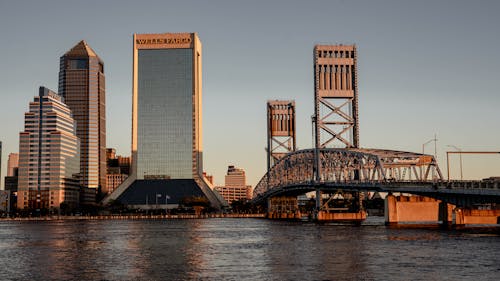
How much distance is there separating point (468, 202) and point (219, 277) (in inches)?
2469

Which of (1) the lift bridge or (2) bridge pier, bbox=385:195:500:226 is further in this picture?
(2) bridge pier, bbox=385:195:500:226

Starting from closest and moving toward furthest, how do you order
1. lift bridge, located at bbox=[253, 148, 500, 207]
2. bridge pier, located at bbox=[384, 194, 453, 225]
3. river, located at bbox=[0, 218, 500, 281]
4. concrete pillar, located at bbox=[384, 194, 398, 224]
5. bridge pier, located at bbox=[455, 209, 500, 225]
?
1. river, located at bbox=[0, 218, 500, 281]
2. lift bridge, located at bbox=[253, 148, 500, 207]
3. bridge pier, located at bbox=[455, 209, 500, 225]
4. bridge pier, located at bbox=[384, 194, 453, 225]
5. concrete pillar, located at bbox=[384, 194, 398, 224]

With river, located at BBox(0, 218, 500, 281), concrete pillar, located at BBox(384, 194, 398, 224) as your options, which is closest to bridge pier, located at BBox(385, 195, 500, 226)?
concrete pillar, located at BBox(384, 194, 398, 224)

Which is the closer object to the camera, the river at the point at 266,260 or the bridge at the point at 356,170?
the river at the point at 266,260

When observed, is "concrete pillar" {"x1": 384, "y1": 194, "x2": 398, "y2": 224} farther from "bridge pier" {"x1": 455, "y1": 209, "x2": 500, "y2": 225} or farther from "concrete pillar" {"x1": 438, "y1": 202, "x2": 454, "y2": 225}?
"bridge pier" {"x1": 455, "y1": 209, "x2": 500, "y2": 225}

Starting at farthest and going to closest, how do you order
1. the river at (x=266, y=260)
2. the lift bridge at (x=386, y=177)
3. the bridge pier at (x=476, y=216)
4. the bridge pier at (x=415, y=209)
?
the bridge pier at (x=415, y=209)
the bridge pier at (x=476, y=216)
the lift bridge at (x=386, y=177)
the river at (x=266, y=260)

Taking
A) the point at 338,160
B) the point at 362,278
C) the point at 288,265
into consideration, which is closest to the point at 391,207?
the point at 338,160

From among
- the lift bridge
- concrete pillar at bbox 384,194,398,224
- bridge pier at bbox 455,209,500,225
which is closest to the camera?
the lift bridge

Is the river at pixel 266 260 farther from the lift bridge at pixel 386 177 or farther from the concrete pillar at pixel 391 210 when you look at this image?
the concrete pillar at pixel 391 210

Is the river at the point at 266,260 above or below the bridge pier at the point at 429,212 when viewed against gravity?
below

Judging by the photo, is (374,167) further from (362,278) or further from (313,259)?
(362,278)

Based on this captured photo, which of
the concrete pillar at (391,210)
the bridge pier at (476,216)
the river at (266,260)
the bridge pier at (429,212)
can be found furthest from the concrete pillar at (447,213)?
the river at (266,260)

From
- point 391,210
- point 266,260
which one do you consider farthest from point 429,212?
point 266,260

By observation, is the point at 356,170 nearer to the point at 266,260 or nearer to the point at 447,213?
the point at 447,213
